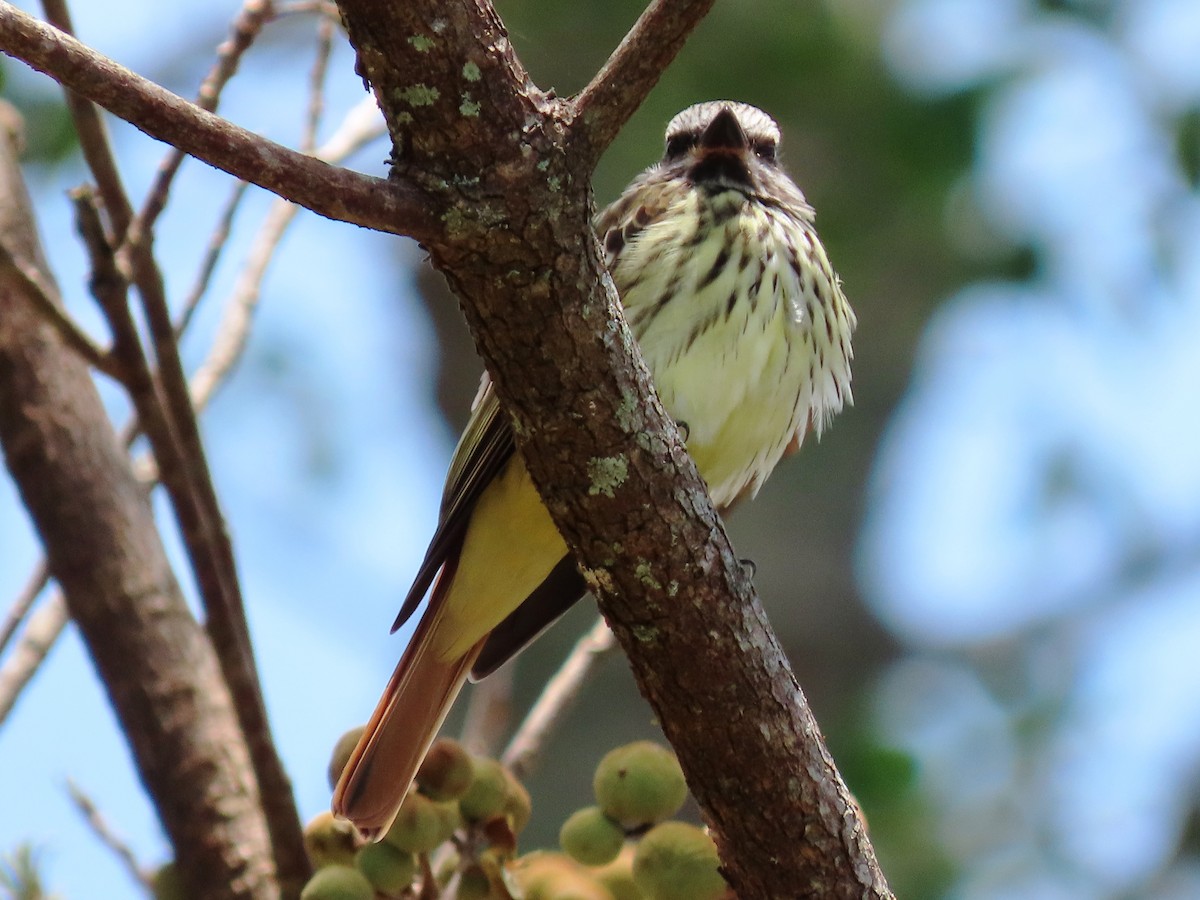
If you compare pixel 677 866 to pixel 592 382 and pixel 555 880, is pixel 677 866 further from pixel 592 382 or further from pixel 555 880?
pixel 592 382

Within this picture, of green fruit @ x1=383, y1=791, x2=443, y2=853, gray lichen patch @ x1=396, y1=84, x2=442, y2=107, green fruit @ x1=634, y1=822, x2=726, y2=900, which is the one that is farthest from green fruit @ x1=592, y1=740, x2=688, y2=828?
gray lichen patch @ x1=396, y1=84, x2=442, y2=107

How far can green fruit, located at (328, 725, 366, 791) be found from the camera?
2.42 meters

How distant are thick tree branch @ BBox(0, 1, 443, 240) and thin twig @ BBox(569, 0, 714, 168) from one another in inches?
8.6

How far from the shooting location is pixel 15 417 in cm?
281

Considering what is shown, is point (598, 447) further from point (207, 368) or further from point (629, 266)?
point (207, 368)

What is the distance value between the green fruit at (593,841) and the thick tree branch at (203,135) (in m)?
0.94

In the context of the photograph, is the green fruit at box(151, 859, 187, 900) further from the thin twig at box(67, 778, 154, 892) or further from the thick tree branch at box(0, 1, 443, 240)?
the thick tree branch at box(0, 1, 443, 240)

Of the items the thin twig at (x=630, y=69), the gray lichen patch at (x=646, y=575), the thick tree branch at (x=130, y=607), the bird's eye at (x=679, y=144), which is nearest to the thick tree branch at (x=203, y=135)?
the thin twig at (x=630, y=69)

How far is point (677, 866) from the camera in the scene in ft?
6.68

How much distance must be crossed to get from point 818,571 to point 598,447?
3.52 m

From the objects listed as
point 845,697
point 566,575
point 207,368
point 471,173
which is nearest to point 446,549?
point 566,575

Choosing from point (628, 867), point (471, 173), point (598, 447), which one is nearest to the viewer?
point (471, 173)

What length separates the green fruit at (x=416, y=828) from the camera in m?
2.12

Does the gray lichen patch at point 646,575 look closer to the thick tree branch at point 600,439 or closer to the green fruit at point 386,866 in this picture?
the thick tree branch at point 600,439
